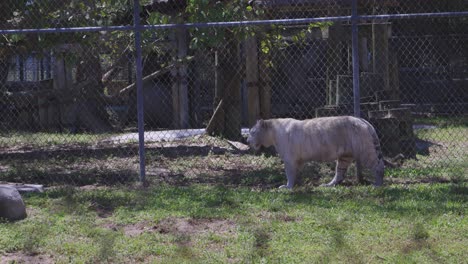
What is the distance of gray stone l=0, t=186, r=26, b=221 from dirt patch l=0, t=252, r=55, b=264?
115 cm

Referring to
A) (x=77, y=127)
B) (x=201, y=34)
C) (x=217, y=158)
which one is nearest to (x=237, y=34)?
(x=201, y=34)

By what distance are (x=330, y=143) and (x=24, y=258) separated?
453cm

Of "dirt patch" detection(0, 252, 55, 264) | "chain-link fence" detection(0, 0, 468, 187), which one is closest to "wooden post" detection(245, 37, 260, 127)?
"chain-link fence" detection(0, 0, 468, 187)

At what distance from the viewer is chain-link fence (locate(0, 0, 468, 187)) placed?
10.9m

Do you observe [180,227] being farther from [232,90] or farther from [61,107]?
[61,107]

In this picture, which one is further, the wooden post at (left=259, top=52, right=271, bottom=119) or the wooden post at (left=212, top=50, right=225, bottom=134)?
the wooden post at (left=212, top=50, right=225, bottom=134)

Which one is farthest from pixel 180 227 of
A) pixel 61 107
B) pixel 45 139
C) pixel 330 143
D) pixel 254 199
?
pixel 61 107

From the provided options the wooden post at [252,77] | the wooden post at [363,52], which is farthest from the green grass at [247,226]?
the wooden post at [363,52]

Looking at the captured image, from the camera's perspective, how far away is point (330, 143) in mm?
9656

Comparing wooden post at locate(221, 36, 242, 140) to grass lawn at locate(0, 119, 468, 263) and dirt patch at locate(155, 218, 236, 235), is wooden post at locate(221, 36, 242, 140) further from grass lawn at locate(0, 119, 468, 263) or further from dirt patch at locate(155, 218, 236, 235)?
dirt patch at locate(155, 218, 236, 235)

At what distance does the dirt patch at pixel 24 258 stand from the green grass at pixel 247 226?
0.04 metres

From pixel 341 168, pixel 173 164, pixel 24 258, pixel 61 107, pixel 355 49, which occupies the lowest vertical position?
pixel 24 258

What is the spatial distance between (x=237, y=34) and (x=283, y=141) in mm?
2414

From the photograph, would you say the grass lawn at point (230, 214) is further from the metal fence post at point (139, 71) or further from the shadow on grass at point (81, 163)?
the metal fence post at point (139, 71)
